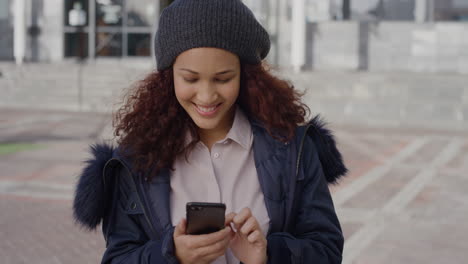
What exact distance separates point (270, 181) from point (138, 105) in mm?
481

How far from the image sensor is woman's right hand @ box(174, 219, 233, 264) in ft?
5.68

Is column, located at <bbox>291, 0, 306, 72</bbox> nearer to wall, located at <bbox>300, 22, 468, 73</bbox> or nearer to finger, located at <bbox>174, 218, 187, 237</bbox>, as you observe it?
wall, located at <bbox>300, 22, 468, 73</bbox>

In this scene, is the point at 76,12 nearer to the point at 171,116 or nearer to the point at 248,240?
the point at 171,116

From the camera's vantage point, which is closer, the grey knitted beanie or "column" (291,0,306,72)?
the grey knitted beanie

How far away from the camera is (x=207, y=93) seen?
189 cm

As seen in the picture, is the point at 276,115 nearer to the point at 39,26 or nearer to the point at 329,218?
the point at 329,218

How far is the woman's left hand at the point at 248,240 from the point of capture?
5.83ft

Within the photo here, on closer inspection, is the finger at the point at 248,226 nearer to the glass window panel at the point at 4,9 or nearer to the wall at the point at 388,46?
the wall at the point at 388,46

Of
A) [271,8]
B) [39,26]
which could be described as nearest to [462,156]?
[271,8]

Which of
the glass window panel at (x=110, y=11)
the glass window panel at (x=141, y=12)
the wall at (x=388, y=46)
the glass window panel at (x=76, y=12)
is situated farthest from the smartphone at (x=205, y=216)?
the glass window panel at (x=76, y=12)

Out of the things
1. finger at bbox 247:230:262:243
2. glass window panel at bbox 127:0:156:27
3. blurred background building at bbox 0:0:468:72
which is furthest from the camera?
glass window panel at bbox 127:0:156:27

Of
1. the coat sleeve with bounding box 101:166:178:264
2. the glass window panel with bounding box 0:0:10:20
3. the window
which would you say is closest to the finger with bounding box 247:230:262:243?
the coat sleeve with bounding box 101:166:178:264

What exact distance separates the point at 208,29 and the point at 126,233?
0.64 m

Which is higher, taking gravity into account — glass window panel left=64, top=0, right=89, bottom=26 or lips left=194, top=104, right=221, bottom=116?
glass window panel left=64, top=0, right=89, bottom=26
